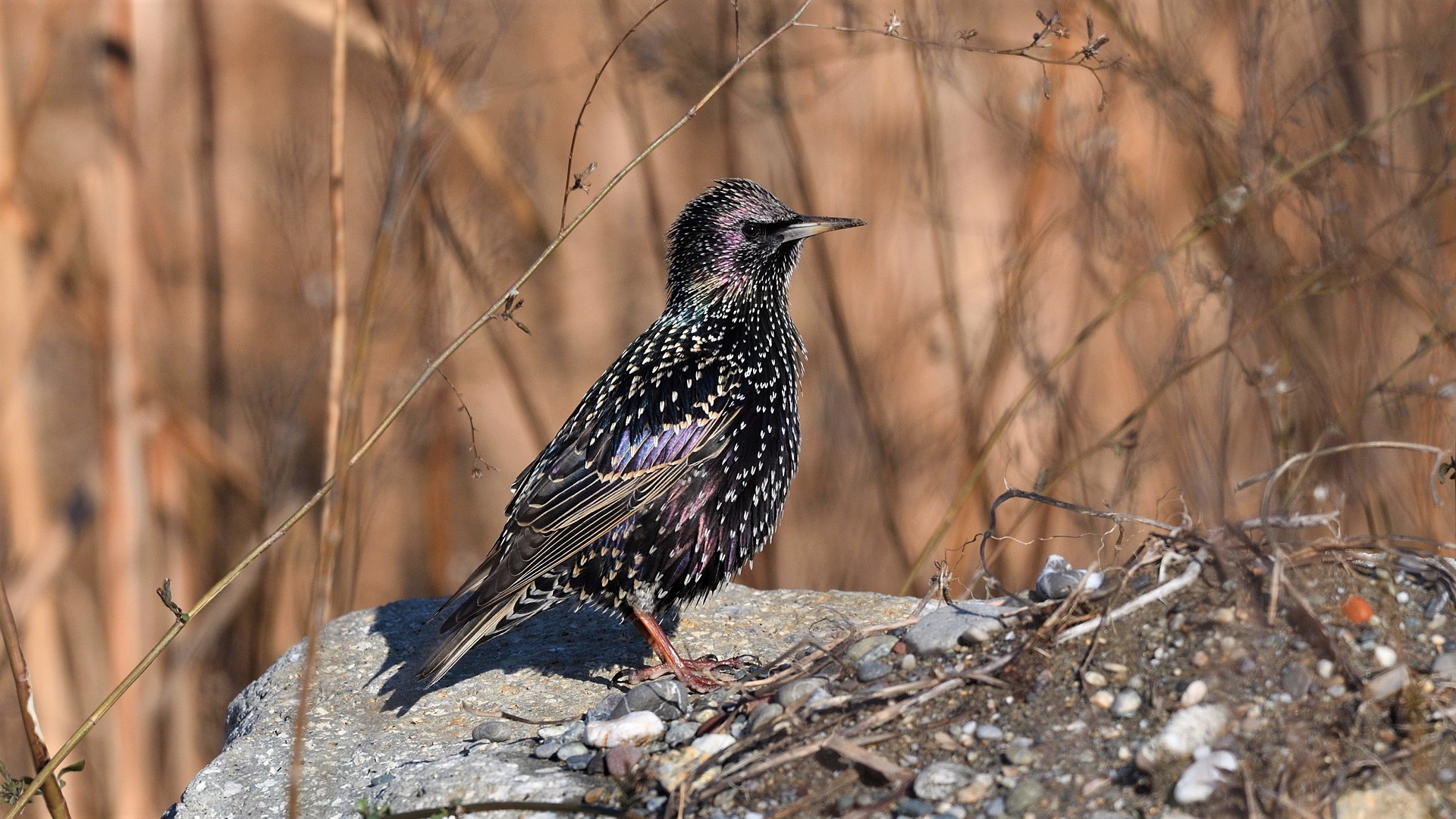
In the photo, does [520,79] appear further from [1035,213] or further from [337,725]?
[337,725]

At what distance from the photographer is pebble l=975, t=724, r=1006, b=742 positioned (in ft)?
8.28

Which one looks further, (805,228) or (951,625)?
(805,228)

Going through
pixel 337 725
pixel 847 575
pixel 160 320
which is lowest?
pixel 847 575

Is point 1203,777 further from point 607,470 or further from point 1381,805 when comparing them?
point 607,470

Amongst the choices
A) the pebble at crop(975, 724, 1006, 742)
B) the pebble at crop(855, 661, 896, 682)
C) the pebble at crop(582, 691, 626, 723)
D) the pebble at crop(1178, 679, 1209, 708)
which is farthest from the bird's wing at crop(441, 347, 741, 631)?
the pebble at crop(1178, 679, 1209, 708)

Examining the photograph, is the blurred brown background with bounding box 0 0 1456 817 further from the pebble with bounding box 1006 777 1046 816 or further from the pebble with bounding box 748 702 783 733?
the pebble with bounding box 1006 777 1046 816

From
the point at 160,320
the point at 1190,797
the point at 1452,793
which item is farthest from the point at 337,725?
the point at 160,320

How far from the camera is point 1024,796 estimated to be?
2344 millimetres

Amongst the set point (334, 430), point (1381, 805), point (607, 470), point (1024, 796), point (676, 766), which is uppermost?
point (334, 430)

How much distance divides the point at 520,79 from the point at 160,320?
1964 millimetres

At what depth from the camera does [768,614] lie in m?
4.29

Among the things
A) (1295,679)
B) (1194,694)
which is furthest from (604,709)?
(1295,679)

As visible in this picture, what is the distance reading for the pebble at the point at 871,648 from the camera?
292 cm

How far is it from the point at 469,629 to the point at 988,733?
157 centimetres
